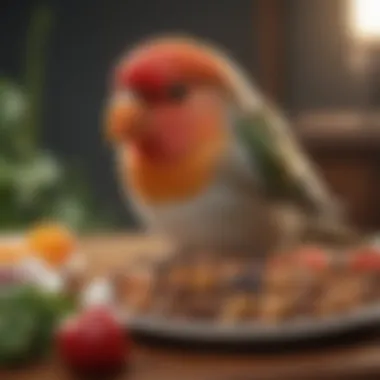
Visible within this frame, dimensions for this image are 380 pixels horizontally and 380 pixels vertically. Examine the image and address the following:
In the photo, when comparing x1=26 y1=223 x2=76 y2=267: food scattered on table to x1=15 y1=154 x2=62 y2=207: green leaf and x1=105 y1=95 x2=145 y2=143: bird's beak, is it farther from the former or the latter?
x1=15 y1=154 x2=62 y2=207: green leaf

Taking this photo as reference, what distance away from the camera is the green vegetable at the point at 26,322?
2.18ft

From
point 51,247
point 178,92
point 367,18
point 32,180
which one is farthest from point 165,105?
point 367,18

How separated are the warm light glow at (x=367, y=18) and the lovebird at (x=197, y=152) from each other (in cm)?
81

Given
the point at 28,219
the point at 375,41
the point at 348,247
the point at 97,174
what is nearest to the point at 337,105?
the point at 375,41

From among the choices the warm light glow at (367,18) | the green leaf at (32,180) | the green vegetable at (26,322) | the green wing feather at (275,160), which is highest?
the warm light glow at (367,18)

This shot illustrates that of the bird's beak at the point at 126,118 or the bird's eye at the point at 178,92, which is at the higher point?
the bird's eye at the point at 178,92

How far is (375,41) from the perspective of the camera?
163cm

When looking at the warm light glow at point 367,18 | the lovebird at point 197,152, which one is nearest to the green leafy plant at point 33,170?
the warm light glow at point 367,18

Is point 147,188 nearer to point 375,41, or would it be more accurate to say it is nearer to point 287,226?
point 287,226

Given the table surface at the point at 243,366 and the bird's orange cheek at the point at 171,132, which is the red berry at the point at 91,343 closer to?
the table surface at the point at 243,366

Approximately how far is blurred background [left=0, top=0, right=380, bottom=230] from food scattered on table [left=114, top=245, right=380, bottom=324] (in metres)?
0.86

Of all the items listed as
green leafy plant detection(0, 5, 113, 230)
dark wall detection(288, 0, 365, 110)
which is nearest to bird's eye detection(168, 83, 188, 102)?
green leafy plant detection(0, 5, 113, 230)

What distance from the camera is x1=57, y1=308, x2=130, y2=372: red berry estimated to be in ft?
2.16

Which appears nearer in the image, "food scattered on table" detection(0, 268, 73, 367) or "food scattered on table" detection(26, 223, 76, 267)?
"food scattered on table" detection(0, 268, 73, 367)
